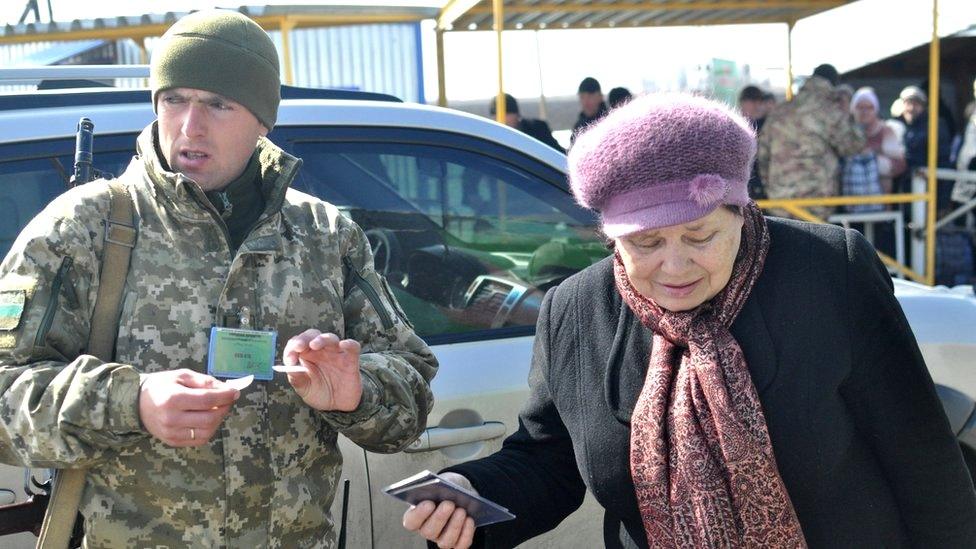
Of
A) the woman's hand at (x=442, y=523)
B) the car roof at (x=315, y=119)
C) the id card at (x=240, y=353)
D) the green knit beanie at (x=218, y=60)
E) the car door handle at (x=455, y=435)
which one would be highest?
the green knit beanie at (x=218, y=60)

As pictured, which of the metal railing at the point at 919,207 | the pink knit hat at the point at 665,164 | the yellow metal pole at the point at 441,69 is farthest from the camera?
the yellow metal pole at the point at 441,69

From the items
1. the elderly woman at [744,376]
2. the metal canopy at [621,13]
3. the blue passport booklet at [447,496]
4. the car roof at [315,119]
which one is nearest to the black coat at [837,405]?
the elderly woman at [744,376]

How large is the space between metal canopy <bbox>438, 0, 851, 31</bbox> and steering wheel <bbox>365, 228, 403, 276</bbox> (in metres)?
4.92

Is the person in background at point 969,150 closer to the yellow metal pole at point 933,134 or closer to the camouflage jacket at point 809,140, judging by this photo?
the yellow metal pole at point 933,134

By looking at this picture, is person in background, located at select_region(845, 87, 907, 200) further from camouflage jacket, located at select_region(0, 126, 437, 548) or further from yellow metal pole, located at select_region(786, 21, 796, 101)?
camouflage jacket, located at select_region(0, 126, 437, 548)

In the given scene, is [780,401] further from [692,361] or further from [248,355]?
[248,355]

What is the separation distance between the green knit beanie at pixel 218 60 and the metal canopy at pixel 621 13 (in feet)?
19.1

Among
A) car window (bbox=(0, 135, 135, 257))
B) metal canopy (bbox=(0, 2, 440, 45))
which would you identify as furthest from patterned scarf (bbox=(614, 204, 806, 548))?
metal canopy (bbox=(0, 2, 440, 45))

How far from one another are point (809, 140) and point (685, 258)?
7.05 meters

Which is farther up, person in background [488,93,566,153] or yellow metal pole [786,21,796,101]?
yellow metal pole [786,21,796,101]

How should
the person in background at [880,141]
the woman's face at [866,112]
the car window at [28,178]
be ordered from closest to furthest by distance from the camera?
the car window at [28,178]
the person in background at [880,141]
the woman's face at [866,112]

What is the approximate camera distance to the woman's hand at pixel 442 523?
205cm

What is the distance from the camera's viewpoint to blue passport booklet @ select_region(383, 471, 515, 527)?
1.98 m

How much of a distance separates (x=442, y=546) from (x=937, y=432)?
0.94 m
